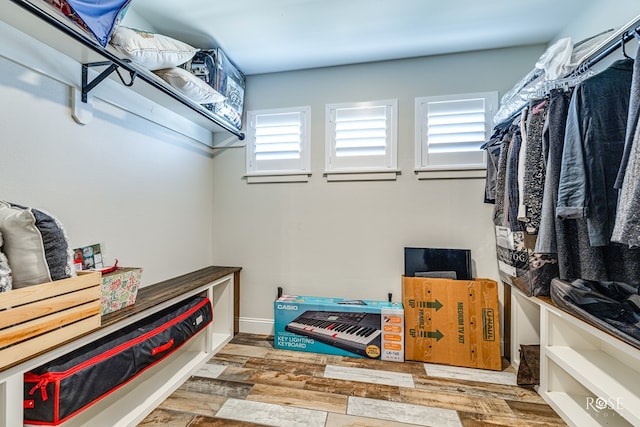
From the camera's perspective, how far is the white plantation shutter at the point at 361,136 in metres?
2.32

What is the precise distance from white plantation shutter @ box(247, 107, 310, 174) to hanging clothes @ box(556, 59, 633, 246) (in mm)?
1753

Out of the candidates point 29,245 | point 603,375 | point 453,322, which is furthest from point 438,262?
point 29,245

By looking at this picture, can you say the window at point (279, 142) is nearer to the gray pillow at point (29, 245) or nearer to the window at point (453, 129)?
the window at point (453, 129)

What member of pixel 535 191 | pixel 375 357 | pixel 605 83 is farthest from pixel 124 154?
pixel 605 83

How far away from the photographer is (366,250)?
2.36 meters

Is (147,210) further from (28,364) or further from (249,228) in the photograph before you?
(28,364)

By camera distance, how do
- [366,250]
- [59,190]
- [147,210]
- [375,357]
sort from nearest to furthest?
[59,190] → [147,210] → [375,357] → [366,250]

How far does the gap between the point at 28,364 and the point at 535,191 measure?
7.58ft

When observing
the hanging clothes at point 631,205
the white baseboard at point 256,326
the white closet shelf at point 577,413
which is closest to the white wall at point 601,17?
the hanging clothes at point 631,205

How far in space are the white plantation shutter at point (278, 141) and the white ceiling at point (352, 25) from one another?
1.46 feet

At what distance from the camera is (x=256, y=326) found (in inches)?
99.7

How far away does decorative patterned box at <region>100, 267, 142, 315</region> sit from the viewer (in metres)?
1.30

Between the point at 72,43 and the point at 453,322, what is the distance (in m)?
2.71

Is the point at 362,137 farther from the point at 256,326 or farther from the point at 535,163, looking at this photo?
the point at 256,326
